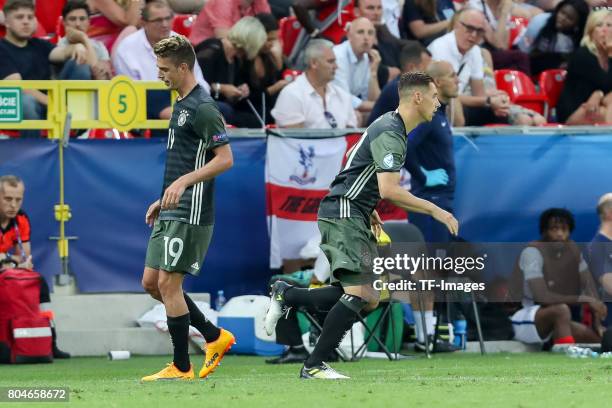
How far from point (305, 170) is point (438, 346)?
215 centimetres

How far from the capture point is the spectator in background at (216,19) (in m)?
15.8

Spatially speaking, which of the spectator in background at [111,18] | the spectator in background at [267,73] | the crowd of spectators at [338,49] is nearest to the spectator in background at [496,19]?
the crowd of spectators at [338,49]

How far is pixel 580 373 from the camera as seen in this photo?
410 inches

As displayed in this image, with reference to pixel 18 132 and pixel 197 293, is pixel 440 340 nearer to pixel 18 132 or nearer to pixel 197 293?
pixel 197 293

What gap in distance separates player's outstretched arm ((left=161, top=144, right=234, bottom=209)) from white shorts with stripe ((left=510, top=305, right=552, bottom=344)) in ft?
17.9

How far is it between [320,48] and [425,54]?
105 cm

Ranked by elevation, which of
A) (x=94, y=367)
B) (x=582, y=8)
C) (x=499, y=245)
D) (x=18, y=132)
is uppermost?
(x=582, y=8)

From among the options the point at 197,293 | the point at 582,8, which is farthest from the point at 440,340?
the point at 582,8

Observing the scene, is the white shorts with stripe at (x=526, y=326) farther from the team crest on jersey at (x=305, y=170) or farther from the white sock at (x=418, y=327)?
the team crest on jersey at (x=305, y=170)

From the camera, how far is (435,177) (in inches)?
544

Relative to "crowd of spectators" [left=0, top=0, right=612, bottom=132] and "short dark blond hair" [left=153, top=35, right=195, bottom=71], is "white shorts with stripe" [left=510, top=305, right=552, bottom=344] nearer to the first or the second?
"crowd of spectators" [left=0, top=0, right=612, bottom=132]

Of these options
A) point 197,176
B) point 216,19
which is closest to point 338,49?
point 216,19

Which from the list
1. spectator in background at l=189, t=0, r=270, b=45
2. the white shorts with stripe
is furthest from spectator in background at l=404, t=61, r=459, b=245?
spectator in background at l=189, t=0, r=270, b=45

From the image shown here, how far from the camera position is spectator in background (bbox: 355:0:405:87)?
1677 cm
